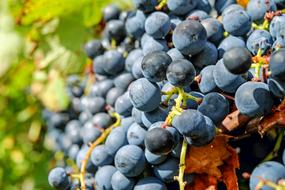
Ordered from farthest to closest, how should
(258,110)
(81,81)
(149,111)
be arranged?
(81,81) → (149,111) → (258,110)

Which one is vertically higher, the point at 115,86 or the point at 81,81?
the point at 115,86

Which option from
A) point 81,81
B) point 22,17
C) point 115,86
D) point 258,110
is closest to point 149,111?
point 258,110

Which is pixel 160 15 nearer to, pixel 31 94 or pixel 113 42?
pixel 113 42

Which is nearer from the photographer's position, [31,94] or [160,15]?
[160,15]

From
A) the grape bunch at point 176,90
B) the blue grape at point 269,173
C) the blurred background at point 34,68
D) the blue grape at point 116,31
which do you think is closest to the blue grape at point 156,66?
the grape bunch at point 176,90

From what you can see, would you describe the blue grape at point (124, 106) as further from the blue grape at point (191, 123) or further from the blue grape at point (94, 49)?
the blue grape at point (94, 49)

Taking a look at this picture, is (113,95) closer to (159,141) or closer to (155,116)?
(155,116)

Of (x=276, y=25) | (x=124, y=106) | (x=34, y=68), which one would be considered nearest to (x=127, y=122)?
(x=124, y=106)
